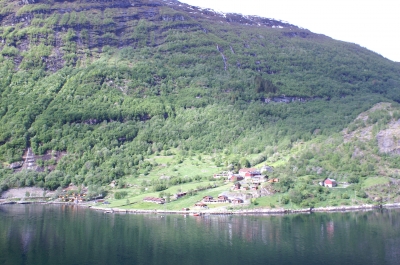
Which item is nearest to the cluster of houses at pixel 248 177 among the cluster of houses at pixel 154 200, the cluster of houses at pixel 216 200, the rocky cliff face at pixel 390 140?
the cluster of houses at pixel 216 200

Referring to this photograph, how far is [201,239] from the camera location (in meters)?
68.9

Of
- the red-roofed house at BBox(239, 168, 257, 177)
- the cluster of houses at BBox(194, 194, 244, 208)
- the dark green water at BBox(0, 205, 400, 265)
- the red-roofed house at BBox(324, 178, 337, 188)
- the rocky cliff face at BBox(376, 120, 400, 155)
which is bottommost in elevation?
the dark green water at BBox(0, 205, 400, 265)

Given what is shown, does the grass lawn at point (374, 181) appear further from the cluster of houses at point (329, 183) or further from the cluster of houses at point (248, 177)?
the cluster of houses at point (248, 177)

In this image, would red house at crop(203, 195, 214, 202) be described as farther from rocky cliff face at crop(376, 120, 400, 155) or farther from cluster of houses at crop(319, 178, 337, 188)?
rocky cliff face at crop(376, 120, 400, 155)

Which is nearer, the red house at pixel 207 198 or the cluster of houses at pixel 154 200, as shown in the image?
the red house at pixel 207 198

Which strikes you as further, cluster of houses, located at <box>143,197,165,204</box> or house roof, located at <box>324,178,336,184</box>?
cluster of houses, located at <box>143,197,165,204</box>

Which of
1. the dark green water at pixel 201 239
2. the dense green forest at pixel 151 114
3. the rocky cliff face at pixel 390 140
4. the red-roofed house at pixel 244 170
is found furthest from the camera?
the dense green forest at pixel 151 114

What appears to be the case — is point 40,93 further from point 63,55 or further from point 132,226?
point 132,226

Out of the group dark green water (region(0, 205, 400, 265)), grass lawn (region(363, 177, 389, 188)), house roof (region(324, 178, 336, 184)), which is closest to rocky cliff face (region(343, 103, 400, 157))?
grass lawn (region(363, 177, 389, 188))

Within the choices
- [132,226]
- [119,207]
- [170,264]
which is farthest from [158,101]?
[170,264]

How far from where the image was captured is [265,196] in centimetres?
9744

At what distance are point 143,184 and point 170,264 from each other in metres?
59.3

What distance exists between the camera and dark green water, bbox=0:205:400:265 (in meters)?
59.7

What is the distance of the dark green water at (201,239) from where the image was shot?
59719 mm
